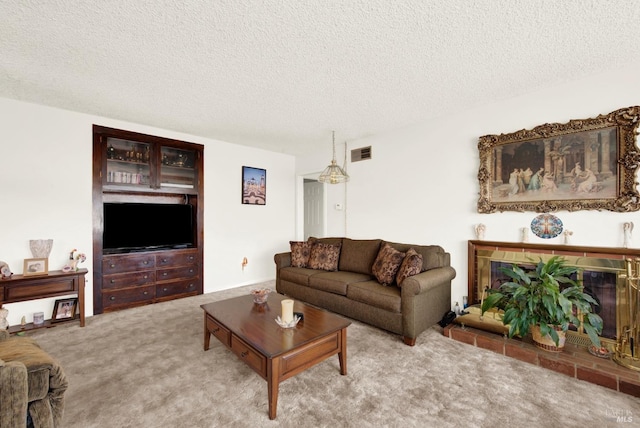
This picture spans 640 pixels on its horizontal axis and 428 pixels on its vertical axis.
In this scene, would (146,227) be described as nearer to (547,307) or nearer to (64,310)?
(64,310)

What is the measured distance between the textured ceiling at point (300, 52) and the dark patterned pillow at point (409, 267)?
1794 millimetres

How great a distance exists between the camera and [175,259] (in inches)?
163

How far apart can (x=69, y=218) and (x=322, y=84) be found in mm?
3494

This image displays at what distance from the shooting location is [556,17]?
5.98 ft

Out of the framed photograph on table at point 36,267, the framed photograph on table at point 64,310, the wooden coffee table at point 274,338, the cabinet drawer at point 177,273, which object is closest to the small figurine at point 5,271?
the framed photograph on table at point 36,267

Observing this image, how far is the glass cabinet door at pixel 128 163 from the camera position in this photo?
146 inches

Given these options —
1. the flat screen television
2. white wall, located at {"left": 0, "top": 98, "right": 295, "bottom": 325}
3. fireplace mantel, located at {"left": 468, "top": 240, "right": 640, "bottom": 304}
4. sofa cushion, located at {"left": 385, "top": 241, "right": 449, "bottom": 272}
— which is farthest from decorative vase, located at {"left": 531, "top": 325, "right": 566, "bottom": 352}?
the flat screen television

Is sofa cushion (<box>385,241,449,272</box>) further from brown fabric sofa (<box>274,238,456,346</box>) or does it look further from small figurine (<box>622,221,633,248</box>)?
small figurine (<box>622,221,633,248</box>)

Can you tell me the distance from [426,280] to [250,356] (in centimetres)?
183

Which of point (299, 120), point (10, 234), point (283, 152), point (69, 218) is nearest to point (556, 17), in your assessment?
point (299, 120)

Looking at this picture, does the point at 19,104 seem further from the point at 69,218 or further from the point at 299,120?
the point at 299,120

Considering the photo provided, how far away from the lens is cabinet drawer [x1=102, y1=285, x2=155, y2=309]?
11.7ft

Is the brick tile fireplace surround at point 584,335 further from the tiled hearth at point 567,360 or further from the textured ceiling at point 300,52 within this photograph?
the textured ceiling at point 300,52

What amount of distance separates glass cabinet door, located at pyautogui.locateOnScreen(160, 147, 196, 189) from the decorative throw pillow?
3143 millimetres
